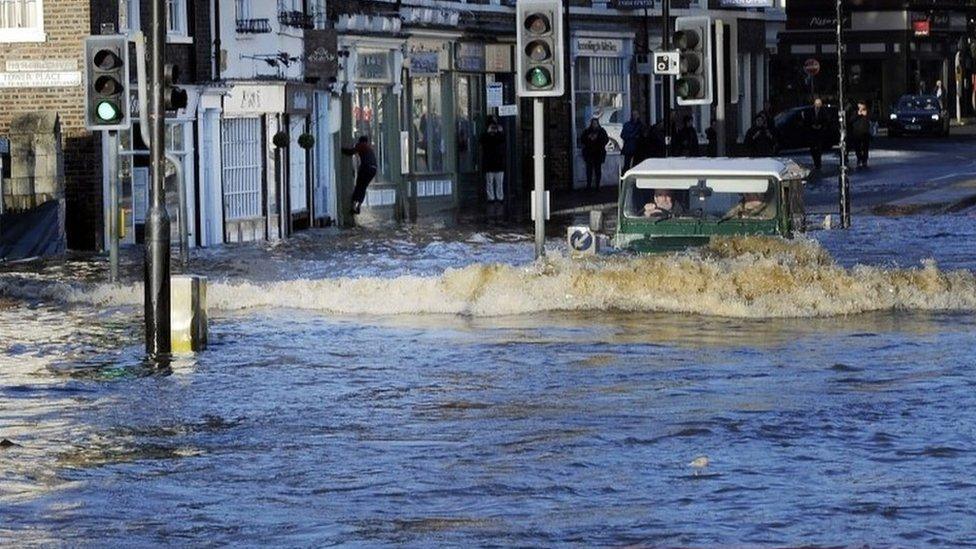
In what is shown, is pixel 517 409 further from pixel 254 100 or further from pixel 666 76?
pixel 666 76

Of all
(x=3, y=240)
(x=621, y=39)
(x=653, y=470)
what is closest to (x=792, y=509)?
(x=653, y=470)

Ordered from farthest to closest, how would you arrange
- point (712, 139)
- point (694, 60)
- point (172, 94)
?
point (712, 139)
point (694, 60)
point (172, 94)

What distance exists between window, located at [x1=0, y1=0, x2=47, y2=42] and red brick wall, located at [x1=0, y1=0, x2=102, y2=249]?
4.1 inches

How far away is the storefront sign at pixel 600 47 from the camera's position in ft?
201

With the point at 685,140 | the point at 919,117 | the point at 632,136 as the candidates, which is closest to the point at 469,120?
the point at 632,136

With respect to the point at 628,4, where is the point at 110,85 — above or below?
below

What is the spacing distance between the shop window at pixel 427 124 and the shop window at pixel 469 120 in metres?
1.11

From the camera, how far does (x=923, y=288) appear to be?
2477 cm

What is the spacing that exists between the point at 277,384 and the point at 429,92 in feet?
112

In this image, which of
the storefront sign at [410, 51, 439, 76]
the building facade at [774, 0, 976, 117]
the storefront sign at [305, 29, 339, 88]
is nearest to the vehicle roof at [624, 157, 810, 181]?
the storefront sign at [305, 29, 339, 88]

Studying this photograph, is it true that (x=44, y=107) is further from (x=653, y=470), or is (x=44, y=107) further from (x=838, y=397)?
(x=653, y=470)

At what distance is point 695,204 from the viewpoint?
2511 centimetres

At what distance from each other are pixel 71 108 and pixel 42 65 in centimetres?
77

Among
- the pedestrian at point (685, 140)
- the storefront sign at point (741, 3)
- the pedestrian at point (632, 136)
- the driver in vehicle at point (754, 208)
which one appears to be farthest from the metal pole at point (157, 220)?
the storefront sign at point (741, 3)
